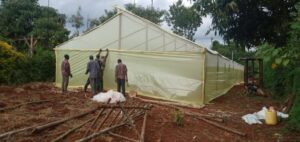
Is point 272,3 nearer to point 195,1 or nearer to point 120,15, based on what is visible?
point 195,1

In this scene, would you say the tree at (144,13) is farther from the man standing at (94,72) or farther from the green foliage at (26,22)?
the man standing at (94,72)

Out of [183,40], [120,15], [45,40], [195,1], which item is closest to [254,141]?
[195,1]

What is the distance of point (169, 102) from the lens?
53.3ft

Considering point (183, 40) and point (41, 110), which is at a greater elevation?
point (183, 40)

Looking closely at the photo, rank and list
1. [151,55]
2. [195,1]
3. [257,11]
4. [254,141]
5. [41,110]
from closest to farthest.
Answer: [195,1] → [257,11] → [254,141] → [41,110] → [151,55]

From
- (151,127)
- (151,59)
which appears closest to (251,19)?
(151,127)

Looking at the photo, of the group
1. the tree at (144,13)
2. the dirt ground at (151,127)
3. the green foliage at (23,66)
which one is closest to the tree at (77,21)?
the tree at (144,13)

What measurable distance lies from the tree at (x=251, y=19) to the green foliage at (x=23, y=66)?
1627 cm

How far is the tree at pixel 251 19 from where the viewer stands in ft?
26.3

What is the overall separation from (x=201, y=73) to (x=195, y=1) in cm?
823

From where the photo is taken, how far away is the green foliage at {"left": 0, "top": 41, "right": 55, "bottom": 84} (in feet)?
73.2

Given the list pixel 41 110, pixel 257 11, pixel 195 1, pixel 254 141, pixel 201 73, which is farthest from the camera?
pixel 201 73

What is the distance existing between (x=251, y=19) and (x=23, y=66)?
17439 mm

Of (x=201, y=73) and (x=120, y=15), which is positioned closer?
(x=201, y=73)
